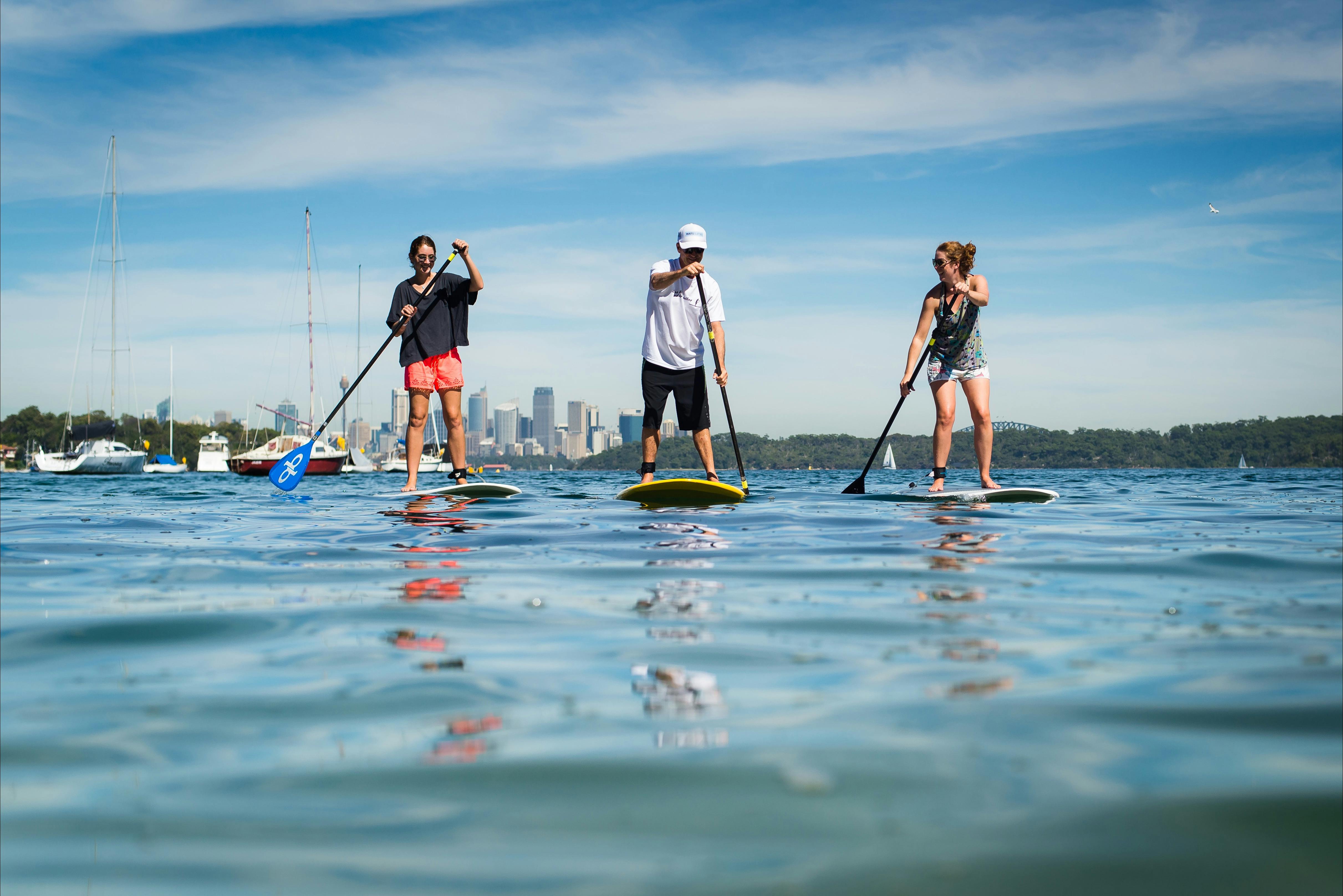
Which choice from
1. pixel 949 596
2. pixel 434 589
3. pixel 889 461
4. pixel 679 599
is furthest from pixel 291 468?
pixel 889 461

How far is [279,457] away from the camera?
38.2 meters

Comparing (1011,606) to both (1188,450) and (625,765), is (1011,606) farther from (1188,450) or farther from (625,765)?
(1188,450)

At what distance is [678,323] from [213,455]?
67069 millimetres

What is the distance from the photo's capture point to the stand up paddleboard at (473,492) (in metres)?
9.08

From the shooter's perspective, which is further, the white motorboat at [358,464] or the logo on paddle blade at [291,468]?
the white motorboat at [358,464]

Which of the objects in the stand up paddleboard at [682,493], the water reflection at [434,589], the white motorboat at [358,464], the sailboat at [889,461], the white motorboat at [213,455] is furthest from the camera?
the sailboat at [889,461]

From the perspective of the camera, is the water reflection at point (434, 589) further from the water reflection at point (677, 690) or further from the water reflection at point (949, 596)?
the water reflection at point (949, 596)

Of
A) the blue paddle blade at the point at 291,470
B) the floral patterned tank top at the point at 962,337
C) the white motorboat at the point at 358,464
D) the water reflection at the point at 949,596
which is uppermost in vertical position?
the floral patterned tank top at the point at 962,337

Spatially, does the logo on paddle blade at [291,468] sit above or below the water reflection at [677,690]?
above

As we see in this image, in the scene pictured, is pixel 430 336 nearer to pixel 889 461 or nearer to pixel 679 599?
pixel 679 599

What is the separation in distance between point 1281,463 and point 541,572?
121 metres

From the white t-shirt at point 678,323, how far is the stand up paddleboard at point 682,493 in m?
1.33

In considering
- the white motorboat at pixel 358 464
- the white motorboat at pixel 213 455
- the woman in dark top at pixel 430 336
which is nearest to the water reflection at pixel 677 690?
the woman in dark top at pixel 430 336

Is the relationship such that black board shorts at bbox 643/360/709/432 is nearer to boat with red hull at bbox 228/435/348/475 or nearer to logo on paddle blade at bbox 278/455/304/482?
logo on paddle blade at bbox 278/455/304/482
